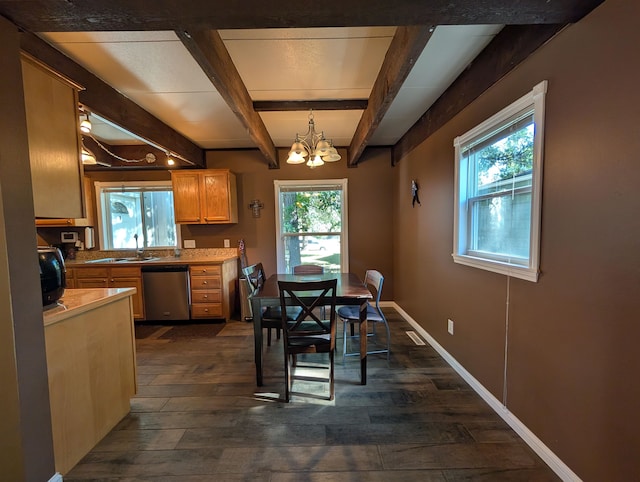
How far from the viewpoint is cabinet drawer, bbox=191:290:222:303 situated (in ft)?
12.3

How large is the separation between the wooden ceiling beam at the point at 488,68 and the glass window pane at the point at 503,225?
0.72 metres

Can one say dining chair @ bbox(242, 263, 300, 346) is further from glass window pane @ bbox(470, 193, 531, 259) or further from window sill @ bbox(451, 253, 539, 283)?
glass window pane @ bbox(470, 193, 531, 259)

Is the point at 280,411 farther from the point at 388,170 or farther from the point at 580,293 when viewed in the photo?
the point at 388,170

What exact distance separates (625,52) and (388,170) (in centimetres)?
329

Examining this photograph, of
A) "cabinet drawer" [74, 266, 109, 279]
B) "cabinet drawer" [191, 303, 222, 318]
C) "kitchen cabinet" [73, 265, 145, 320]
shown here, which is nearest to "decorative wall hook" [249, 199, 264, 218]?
"cabinet drawer" [191, 303, 222, 318]

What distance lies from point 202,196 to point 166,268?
1.13 meters

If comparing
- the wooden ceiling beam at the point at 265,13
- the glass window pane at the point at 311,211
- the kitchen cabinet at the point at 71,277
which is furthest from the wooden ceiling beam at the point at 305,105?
the kitchen cabinet at the point at 71,277

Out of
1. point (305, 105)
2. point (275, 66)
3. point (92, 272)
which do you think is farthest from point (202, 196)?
point (275, 66)

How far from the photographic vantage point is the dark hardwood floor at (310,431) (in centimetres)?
146

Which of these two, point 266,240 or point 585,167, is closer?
point 585,167

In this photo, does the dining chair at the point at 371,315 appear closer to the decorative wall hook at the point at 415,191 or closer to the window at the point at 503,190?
the window at the point at 503,190

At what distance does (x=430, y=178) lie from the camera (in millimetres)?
2955

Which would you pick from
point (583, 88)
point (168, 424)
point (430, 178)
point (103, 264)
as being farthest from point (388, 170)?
point (103, 264)

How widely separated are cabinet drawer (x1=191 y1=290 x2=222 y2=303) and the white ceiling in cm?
215
